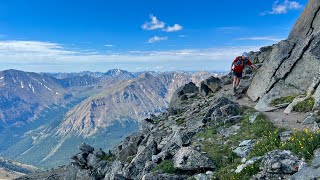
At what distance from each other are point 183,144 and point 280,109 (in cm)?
1113

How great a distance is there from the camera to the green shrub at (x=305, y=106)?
92.2 feet

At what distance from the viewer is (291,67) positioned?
3725cm

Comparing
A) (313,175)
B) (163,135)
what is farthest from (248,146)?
(163,135)

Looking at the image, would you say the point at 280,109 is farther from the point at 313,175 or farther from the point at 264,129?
the point at 313,175

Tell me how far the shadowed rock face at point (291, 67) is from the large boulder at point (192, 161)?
1434 centimetres

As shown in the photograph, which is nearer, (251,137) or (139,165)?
(251,137)

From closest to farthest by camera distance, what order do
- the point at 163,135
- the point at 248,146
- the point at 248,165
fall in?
the point at 248,165
the point at 248,146
the point at 163,135

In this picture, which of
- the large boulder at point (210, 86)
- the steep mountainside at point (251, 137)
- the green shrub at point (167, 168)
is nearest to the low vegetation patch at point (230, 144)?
the steep mountainside at point (251, 137)

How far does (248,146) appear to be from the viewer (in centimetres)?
2212

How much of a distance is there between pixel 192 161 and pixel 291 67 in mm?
22037

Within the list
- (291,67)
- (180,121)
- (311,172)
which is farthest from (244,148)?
(180,121)

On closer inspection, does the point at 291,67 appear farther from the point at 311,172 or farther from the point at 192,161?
the point at 311,172

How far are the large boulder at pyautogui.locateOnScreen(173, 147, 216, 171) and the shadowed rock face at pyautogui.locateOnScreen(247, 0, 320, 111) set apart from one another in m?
14.3

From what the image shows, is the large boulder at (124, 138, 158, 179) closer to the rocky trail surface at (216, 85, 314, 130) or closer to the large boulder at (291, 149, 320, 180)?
the rocky trail surface at (216, 85, 314, 130)
